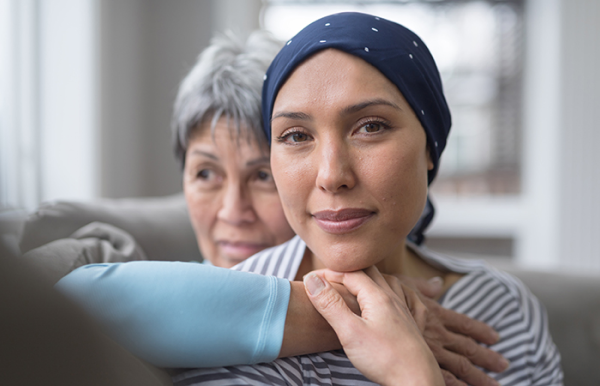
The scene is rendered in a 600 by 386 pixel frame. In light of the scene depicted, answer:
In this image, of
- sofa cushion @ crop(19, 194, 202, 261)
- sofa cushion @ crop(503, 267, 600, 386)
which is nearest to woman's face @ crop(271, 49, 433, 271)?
sofa cushion @ crop(19, 194, 202, 261)

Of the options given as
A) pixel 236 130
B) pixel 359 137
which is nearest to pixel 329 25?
pixel 359 137

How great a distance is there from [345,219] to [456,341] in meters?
0.34

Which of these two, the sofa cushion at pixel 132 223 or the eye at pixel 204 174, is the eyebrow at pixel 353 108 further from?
the sofa cushion at pixel 132 223

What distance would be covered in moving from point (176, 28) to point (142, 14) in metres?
0.22

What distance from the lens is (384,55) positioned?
0.72 metres

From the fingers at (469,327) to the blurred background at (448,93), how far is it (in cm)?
190

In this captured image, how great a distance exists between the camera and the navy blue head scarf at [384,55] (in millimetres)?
723

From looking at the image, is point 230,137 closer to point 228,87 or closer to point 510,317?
point 228,87

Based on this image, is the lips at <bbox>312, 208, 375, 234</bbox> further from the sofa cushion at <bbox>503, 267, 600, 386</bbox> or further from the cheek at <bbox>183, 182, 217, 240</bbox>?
the sofa cushion at <bbox>503, 267, 600, 386</bbox>

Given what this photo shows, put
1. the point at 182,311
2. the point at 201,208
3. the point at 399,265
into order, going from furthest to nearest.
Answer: the point at 201,208, the point at 399,265, the point at 182,311

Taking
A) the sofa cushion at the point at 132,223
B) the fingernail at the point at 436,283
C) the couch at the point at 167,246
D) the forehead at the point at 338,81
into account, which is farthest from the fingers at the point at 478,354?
the sofa cushion at the point at 132,223

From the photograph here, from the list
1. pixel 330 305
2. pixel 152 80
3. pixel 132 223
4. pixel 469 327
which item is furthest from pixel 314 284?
pixel 152 80

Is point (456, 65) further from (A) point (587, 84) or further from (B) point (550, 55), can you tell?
(A) point (587, 84)

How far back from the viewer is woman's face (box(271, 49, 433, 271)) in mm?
710
